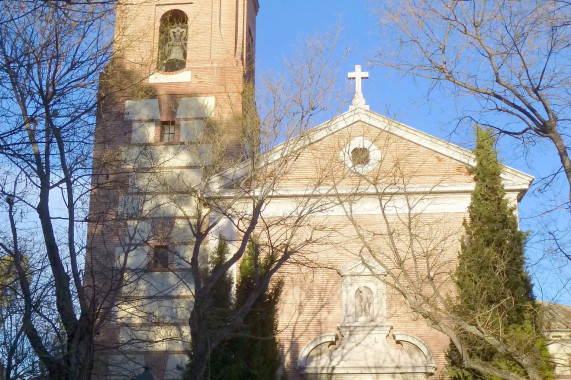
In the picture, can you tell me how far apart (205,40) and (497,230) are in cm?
843

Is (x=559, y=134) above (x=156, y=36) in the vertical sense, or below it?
below

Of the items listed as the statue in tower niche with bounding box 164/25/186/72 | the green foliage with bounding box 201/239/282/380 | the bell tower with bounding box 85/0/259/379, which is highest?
the statue in tower niche with bounding box 164/25/186/72

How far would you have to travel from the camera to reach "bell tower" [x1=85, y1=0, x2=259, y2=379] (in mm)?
13906

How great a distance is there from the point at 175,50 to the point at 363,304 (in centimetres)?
783

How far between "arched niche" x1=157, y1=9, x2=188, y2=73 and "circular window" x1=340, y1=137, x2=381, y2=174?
4766mm

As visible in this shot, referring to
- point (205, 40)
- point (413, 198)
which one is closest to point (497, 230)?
point (413, 198)

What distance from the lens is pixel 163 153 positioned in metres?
17.7

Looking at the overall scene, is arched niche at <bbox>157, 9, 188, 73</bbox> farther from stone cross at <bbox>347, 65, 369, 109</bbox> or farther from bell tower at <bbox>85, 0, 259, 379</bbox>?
stone cross at <bbox>347, 65, 369, 109</bbox>

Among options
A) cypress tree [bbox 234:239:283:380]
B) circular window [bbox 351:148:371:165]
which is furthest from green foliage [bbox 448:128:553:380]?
cypress tree [bbox 234:239:283:380]

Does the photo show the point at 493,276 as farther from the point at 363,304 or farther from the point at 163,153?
the point at 163,153

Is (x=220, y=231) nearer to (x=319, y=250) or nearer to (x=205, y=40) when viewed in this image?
(x=319, y=250)

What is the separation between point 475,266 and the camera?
567 inches

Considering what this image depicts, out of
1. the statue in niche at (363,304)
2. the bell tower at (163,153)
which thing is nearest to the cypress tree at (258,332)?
the bell tower at (163,153)

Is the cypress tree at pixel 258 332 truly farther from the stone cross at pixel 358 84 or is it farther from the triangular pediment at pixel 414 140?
the stone cross at pixel 358 84
